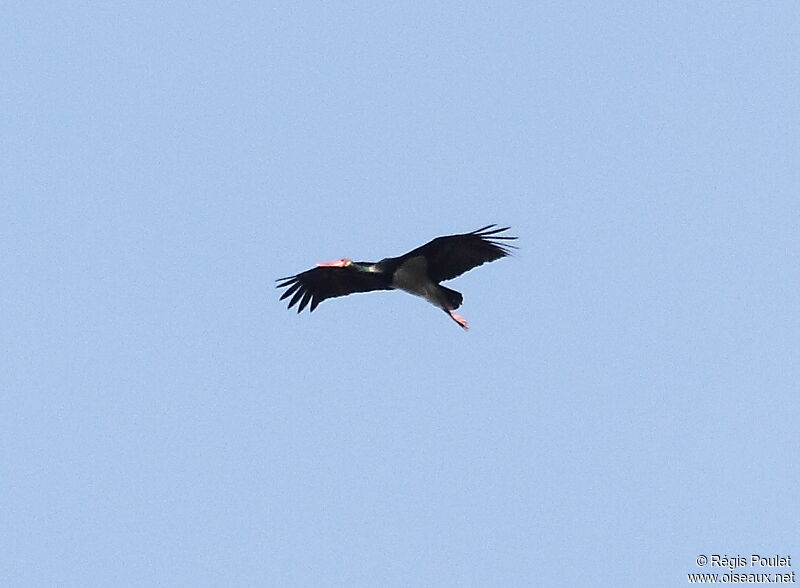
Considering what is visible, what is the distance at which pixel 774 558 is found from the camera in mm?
16938

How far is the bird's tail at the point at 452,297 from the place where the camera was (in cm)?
2103

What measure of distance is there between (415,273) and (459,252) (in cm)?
89

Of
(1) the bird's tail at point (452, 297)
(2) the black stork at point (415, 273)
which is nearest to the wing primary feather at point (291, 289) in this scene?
(2) the black stork at point (415, 273)

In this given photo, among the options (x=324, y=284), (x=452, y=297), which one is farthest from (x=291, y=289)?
(x=452, y=297)

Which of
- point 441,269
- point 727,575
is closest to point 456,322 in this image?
point 441,269

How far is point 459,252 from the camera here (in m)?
20.7

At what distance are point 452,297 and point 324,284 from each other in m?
2.57

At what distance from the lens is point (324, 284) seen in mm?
22516

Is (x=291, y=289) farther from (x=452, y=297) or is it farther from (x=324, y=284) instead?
(x=452, y=297)

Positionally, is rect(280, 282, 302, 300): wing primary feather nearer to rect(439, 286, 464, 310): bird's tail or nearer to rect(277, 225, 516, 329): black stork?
rect(277, 225, 516, 329): black stork

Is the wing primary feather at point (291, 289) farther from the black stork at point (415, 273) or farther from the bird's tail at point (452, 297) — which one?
the bird's tail at point (452, 297)

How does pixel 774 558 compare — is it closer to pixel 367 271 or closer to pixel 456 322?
pixel 456 322

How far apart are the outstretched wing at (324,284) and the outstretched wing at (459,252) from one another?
1.37m

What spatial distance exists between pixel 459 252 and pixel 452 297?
0.81 meters
